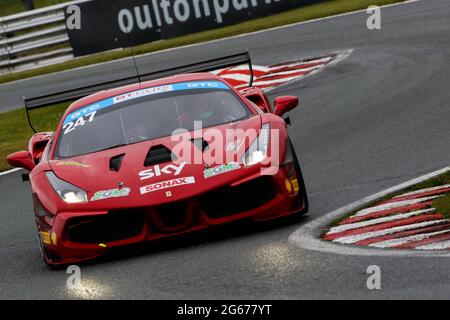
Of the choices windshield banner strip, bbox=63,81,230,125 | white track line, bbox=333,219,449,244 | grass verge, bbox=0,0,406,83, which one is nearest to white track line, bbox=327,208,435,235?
white track line, bbox=333,219,449,244

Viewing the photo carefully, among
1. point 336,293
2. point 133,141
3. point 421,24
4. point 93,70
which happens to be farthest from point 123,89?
point 93,70

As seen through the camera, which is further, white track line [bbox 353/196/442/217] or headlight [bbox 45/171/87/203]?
white track line [bbox 353/196/442/217]

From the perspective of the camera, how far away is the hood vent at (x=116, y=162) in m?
7.62

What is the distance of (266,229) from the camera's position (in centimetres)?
761

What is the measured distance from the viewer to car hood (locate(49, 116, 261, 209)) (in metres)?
7.20

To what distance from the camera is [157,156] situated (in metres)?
7.66

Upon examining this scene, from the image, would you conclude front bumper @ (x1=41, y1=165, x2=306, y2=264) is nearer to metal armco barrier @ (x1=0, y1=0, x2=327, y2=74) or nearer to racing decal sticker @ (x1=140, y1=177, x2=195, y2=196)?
racing decal sticker @ (x1=140, y1=177, x2=195, y2=196)

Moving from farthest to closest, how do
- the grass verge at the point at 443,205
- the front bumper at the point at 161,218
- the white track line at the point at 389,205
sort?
the white track line at the point at 389,205, the front bumper at the point at 161,218, the grass verge at the point at 443,205

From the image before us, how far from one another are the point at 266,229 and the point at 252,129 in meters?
0.74

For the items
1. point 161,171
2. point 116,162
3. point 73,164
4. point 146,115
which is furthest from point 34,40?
point 161,171

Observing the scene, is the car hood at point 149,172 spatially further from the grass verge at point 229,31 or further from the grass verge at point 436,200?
the grass verge at point 229,31

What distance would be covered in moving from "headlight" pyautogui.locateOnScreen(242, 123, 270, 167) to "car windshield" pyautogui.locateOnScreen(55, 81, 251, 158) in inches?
23.5

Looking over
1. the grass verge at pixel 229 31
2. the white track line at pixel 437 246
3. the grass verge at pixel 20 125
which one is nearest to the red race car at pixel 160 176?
the white track line at pixel 437 246

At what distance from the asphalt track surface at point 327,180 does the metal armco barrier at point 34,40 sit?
14.9 feet
